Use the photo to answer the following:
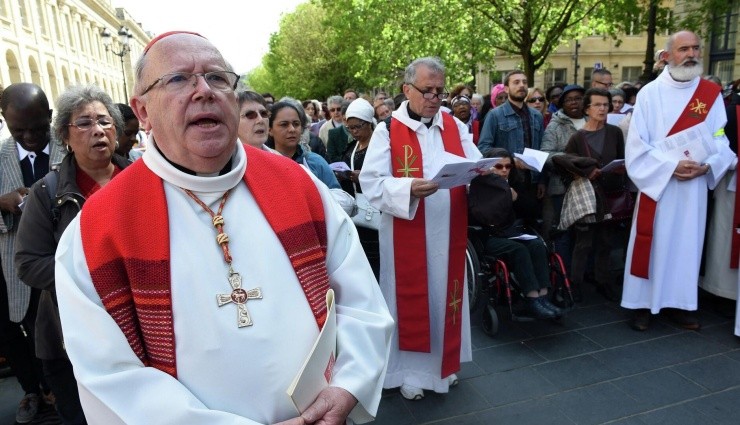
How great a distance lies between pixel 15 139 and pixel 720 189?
541cm

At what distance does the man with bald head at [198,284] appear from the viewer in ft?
4.29

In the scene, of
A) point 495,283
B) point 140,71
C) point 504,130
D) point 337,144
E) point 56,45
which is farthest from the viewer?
point 56,45

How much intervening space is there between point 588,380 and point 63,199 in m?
3.38

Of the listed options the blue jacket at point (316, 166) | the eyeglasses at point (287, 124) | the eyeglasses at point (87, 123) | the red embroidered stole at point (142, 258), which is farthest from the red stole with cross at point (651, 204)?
the eyeglasses at point (87, 123)

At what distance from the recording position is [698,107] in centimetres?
417

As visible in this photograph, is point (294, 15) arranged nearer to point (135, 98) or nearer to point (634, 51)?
point (634, 51)

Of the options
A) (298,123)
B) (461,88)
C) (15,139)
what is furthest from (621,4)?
(15,139)

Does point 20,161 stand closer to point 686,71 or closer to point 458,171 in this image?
point 458,171

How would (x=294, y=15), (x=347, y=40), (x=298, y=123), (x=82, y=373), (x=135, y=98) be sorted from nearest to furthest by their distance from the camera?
(x=82, y=373) < (x=135, y=98) < (x=298, y=123) < (x=347, y=40) < (x=294, y=15)

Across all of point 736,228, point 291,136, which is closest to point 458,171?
point 291,136

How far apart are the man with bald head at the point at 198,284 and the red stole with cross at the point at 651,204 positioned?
352 cm

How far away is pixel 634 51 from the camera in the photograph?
1406 inches

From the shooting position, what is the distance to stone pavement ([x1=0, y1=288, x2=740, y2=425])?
3.21 m

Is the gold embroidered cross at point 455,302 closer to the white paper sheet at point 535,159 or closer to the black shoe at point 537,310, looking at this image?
the black shoe at point 537,310
